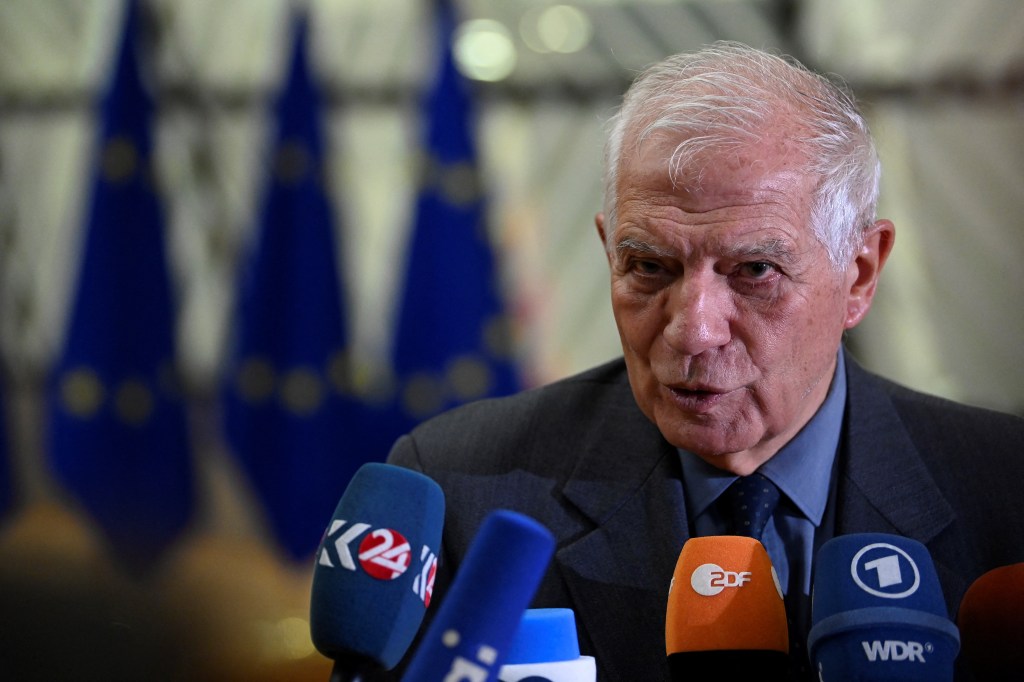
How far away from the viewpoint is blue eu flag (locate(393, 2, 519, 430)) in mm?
3797

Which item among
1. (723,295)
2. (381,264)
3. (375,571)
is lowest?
(375,571)

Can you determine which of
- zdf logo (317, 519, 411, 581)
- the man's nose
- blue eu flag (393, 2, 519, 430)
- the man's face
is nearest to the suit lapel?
the man's face

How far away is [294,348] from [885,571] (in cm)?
320

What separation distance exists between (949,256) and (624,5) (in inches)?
60.7

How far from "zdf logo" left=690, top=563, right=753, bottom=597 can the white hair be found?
0.47 meters

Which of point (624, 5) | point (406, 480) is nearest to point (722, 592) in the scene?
point (406, 480)

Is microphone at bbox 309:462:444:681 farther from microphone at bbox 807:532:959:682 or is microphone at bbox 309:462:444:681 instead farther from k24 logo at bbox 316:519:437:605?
microphone at bbox 807:532:959:682

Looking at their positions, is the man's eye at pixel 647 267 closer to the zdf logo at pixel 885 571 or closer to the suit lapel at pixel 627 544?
the suit lapel at pixel 627 544

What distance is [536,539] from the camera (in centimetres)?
68

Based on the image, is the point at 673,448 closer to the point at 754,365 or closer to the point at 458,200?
the point at 754,365

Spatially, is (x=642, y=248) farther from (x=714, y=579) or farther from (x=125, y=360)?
(x=125, y=360)

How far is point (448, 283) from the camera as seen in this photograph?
150 inches

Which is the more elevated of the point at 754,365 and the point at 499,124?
the point at 499,124

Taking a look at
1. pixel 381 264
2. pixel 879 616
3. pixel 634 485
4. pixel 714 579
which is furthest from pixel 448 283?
pixel 879 616
